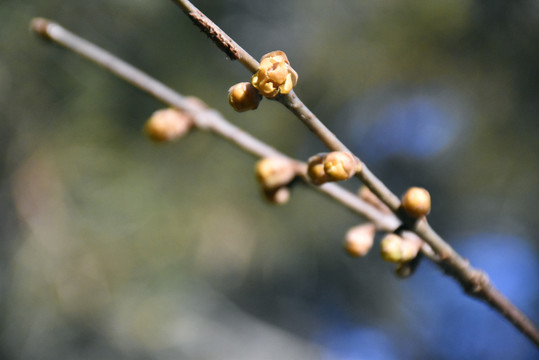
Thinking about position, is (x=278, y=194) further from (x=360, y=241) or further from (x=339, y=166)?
(x=339, y=166)

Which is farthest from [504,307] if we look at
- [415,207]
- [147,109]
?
[147,109]

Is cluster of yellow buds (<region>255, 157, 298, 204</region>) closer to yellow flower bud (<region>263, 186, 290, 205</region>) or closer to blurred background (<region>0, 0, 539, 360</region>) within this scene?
yellow flower bud (<region>263, 186, 290, 205</region>)

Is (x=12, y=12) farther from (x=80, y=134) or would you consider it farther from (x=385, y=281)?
(x=385, y=281)

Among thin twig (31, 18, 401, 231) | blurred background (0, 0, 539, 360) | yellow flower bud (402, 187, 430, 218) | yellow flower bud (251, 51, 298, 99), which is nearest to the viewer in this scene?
yellow flower bud (251, 51, 298, 99)

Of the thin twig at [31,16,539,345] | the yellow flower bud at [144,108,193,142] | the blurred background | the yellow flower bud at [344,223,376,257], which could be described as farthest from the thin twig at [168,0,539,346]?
the blurred background

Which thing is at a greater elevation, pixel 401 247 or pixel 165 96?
pixel 165 96

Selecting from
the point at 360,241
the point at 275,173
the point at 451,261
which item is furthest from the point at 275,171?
the point at 451,261
